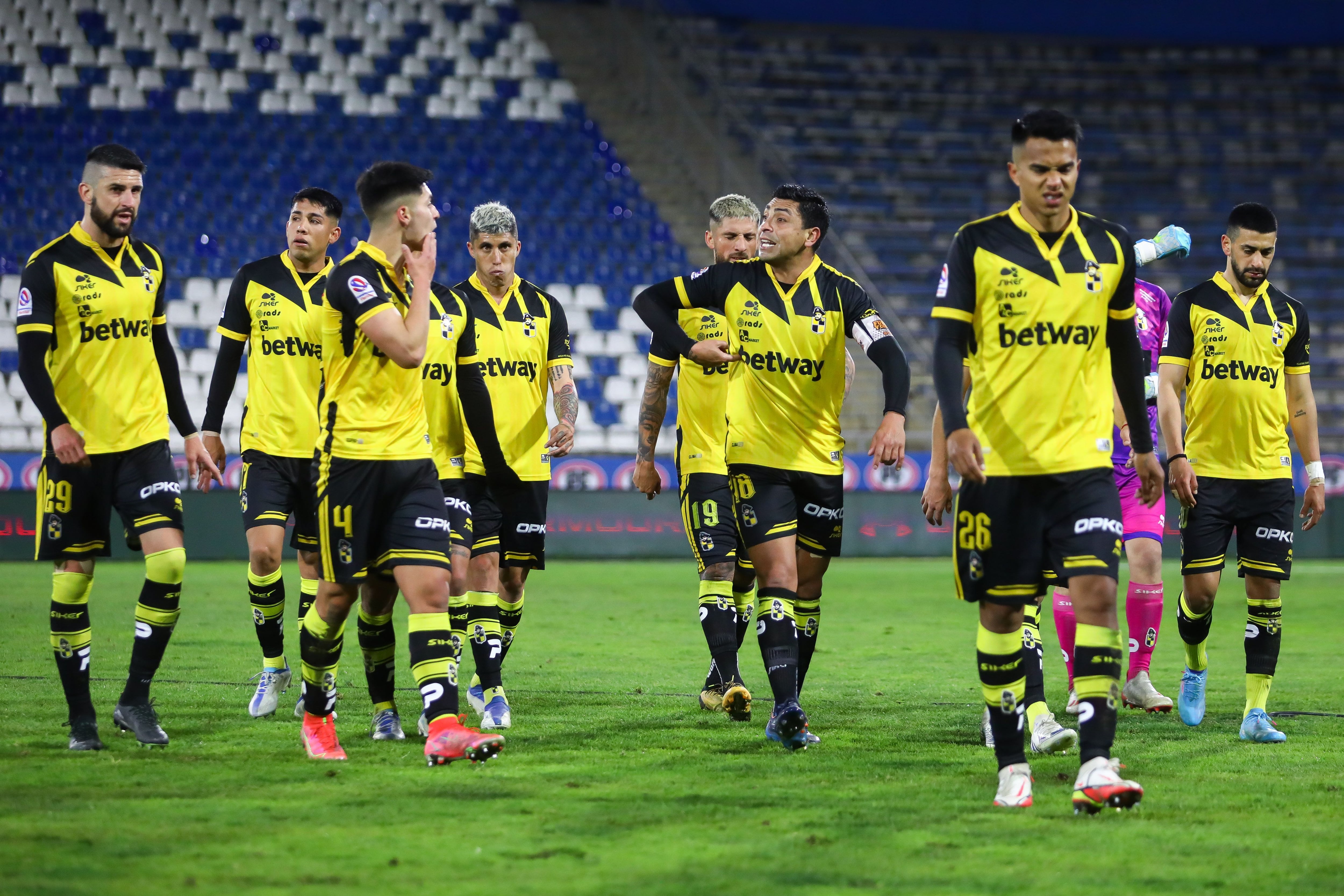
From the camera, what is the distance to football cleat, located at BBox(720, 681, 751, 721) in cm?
727

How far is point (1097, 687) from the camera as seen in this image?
5180mm

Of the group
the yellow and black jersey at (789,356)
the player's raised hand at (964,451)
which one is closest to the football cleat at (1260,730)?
the yellow and black jersey at (789,356)

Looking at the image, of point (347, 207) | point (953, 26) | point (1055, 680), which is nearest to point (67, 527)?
point (1055, 680)

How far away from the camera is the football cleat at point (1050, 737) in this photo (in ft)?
21.0

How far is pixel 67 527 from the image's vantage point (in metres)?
6.43

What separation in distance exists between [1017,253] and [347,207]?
2042cm

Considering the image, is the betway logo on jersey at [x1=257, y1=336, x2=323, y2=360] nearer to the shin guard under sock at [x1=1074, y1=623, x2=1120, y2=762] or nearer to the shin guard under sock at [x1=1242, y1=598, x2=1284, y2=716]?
the shin guard under sock at [x1=1074, y1=623, x2=1120, y2=762]

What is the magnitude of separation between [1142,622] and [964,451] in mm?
3583

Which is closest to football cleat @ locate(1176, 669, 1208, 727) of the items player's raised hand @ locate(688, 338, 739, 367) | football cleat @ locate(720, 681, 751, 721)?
football cleat @ locate(720, 681, 751, 721)

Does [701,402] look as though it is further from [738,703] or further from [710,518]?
[738,703]

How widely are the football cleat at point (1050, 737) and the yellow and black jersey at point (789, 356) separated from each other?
1.52 metres

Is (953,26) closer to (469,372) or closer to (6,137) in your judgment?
(6,137)

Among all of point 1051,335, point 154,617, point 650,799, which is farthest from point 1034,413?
point 154,617

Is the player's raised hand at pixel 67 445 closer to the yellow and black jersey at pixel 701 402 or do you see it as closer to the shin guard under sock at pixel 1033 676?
the yellow and black jersey at pixel 701 402
